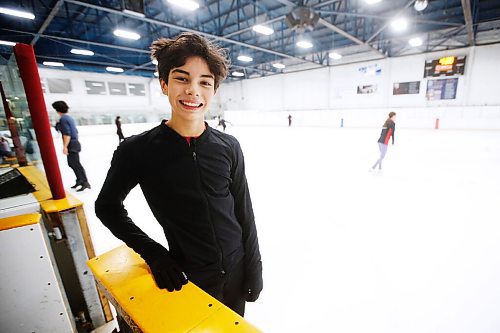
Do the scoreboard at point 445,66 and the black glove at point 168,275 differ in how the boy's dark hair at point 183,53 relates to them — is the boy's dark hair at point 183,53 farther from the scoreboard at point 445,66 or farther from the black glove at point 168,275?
the scoreboard at point 445,66

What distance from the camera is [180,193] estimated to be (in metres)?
0.92

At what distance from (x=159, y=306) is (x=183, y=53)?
0.85 metres

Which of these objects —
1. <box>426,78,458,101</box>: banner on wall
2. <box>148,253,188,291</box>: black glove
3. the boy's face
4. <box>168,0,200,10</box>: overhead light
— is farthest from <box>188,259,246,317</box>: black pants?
<box>426,78,458,101</box>: banner on wall

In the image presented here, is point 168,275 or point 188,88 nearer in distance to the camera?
point 168,275

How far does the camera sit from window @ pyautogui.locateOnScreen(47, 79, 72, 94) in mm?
16714

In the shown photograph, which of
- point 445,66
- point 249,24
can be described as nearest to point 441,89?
point 445,66

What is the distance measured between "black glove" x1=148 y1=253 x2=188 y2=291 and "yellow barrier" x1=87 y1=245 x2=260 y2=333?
0.02 metres

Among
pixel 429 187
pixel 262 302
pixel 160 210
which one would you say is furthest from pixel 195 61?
pixel 429 187

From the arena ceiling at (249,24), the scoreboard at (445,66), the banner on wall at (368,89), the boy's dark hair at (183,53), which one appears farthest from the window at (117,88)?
the boy's dark hair at (183,53)

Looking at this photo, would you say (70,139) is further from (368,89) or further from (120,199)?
(368,89)

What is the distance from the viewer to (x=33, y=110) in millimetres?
1392

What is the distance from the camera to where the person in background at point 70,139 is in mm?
3854

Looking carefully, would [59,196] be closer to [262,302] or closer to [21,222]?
[21,222]

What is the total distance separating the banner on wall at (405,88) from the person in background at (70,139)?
16.8 m
